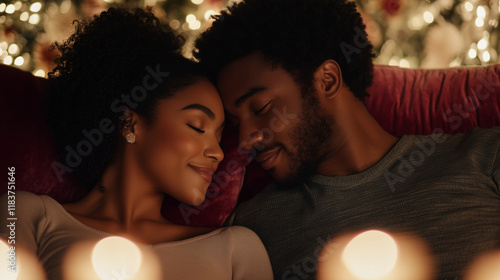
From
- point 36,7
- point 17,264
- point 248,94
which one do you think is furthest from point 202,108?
Answer: point 36,7

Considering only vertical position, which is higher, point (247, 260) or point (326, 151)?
point (326, 151)

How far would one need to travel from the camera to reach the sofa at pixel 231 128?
49.0 inches

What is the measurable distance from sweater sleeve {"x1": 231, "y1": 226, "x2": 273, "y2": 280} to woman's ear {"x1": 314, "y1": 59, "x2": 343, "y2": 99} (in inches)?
22.3

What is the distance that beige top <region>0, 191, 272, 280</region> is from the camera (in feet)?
3.55

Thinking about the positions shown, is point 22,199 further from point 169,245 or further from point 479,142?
point 479,142

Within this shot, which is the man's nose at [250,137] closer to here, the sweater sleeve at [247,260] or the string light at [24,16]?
the sweater sleeve at [247,260]

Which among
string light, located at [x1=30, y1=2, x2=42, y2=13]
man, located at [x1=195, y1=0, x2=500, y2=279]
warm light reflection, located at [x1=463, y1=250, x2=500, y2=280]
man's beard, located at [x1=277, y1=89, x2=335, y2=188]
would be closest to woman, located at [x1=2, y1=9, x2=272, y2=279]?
man, located at [x1=195, y1=0, x2=500, y2=279]

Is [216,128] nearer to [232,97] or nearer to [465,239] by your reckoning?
[232,97]

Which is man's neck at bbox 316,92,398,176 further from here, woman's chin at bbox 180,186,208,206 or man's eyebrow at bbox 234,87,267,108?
woman's chin at bbox 180,186,208,206

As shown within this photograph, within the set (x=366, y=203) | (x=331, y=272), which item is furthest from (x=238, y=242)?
(x=366, y=203)

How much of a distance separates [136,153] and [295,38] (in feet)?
2.22

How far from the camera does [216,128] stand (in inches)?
51.5

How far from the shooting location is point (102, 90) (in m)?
1.35

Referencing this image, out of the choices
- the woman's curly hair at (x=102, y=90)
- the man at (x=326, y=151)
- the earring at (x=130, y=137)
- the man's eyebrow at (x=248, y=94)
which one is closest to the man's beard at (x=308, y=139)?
the man at (x=326, y=151)
